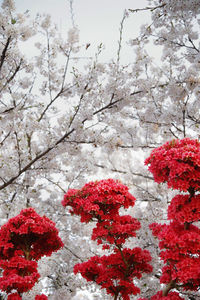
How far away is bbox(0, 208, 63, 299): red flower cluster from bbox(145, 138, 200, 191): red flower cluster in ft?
5.46

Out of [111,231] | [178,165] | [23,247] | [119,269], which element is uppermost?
[178,165]

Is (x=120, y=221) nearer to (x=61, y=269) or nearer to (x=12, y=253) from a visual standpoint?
(x=12, y=253)

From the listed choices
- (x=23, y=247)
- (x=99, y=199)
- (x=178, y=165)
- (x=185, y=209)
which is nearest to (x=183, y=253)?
(x=185, y=209)

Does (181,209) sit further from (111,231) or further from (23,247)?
(23,247)

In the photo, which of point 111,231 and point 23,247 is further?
point 23,247

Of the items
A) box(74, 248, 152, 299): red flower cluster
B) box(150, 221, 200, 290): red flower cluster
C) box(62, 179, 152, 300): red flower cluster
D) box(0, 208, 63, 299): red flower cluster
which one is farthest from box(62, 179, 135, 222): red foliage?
box(150, 221, 200, 290): red flower cluster

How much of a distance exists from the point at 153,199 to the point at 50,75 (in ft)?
12.1

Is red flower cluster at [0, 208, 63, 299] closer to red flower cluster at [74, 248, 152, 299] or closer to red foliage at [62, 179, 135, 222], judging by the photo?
red foliage at [62, 179, 135, 222]

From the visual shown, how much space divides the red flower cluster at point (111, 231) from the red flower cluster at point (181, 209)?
1.94 ft

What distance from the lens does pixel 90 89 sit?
4.93m

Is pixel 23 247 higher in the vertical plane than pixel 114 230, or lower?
lower

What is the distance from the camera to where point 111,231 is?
11.2 ft

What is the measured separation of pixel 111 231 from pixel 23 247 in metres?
1.21

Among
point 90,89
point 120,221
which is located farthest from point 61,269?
point 90,89
